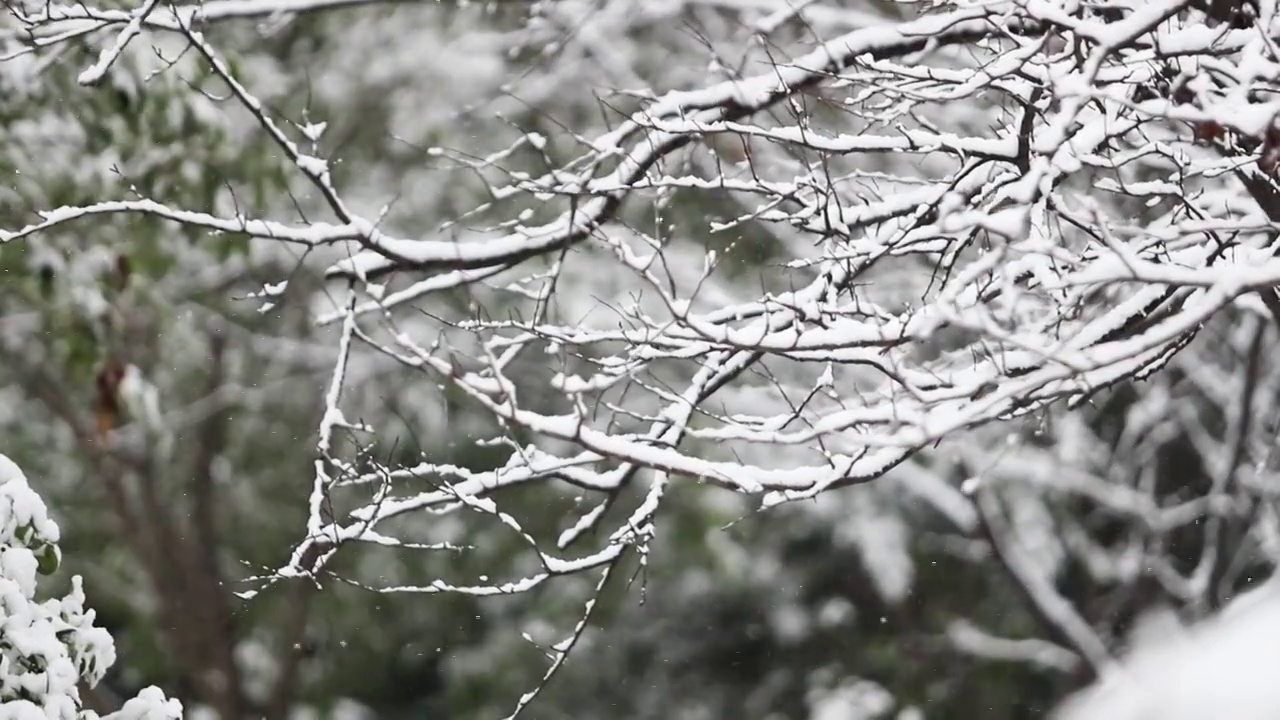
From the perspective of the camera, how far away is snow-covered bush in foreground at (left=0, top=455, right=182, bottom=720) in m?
3.35

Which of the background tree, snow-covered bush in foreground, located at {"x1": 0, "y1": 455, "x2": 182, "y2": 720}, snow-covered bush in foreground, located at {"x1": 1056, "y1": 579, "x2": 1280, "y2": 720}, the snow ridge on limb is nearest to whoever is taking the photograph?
snow-covered bush in foreground, located at {"x1": 1056, "y1": 579, "x2": 1280, "y2": 720}

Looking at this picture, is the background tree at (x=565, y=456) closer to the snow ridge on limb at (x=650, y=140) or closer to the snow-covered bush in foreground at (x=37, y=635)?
the snow ridge on limb at (x=650, y=140)

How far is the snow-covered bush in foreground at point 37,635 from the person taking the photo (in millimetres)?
3350

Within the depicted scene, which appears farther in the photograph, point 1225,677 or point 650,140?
point 650,140

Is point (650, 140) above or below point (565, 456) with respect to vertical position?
below

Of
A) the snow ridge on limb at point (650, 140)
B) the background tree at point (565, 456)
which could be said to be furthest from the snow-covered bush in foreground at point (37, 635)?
the background tree at point (565, 456)

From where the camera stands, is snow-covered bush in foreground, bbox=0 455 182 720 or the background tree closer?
snow-covered bush in foreground, bbox=0 455 182 720

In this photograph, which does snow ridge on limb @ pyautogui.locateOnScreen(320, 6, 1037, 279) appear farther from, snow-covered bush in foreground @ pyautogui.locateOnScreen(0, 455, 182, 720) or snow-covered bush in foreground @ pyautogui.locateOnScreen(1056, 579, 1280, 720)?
snow-covered bush in foreground @ pyautogui.locateOnScreen(1056, 579, 1280, 720)

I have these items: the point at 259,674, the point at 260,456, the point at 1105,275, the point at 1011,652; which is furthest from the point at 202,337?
the point at 1105,275

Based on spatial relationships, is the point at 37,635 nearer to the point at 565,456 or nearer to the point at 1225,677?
the point at 1225,677

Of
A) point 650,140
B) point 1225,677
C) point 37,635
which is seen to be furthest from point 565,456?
point 1225,677

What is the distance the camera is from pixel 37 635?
338cm

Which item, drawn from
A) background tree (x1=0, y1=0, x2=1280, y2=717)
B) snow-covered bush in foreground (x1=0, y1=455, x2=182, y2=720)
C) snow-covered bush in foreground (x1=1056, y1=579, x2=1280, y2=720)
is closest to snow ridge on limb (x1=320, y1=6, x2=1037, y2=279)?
snow-covered bush in foreground (x1=0, y1=455, x2=182, y2=720)

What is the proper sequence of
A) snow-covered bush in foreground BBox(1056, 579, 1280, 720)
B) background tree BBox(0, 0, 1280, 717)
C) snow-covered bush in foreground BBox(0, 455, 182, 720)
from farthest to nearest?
background tree BBox(0, 0, 1280, 717), snow-covered bush in foreground BBox(0, 455, 182, 720), snow-covered bush in foreground BBox(1056, 579, 1280, 720)
